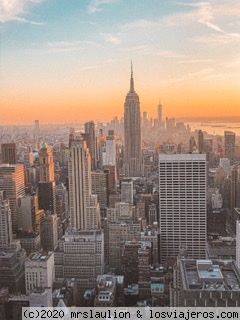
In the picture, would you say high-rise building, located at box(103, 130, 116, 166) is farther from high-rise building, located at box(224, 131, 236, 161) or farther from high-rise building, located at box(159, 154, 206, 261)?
high-rise building, located at box(224, 131, 236, 161)

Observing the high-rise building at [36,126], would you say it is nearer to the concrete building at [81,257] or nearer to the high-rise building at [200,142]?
the concrete building at [81,257]

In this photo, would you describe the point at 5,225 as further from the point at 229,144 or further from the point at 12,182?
the point at 229,144

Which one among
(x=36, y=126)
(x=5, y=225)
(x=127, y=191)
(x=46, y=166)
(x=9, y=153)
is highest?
(x=36, y=126)

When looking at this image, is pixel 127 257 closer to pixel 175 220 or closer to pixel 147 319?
pixel 175 220

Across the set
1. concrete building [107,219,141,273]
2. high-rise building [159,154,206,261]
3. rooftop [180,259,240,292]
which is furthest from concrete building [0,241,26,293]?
rooftop [180,259,240,292]

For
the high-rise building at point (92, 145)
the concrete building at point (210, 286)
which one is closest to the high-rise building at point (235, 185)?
the high-rise building at point (92, 145)

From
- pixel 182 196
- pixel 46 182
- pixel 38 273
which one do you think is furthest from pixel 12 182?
pixel 38 273
